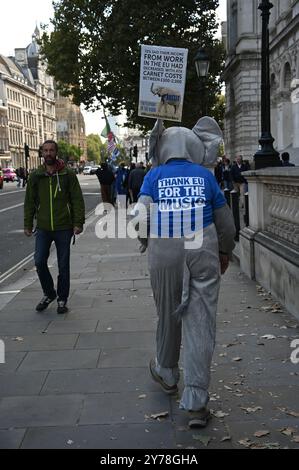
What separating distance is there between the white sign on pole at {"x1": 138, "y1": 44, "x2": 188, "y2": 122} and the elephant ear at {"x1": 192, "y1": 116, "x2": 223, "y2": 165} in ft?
5.48

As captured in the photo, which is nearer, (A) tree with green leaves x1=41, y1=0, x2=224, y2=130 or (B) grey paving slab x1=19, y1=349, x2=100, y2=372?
(B) grey paving slab x1=19, y1=349, x2=100, y2=372

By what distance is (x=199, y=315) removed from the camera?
12.4 feet

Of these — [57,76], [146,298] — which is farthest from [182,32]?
[146,298]

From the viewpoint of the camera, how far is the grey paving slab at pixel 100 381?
4410mm

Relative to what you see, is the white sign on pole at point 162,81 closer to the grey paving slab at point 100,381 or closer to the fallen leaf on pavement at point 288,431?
the grey paving slab at point 100,381

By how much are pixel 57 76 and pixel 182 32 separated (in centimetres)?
909

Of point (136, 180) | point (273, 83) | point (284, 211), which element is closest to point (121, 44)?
point (273, 83)

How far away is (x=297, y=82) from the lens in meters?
28.0

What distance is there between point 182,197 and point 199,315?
2.52ft

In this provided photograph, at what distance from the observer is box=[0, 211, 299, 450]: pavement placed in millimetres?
3602

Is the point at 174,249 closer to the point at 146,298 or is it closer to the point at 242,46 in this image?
the point at 146,298

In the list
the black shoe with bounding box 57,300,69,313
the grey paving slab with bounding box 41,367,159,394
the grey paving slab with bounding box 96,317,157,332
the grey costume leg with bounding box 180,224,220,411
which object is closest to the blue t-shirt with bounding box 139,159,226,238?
the grey costume leg with bounding box 180,224,220,411

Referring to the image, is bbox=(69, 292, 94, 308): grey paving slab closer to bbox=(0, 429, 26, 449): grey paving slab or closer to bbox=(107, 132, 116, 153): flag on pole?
bbox=(0, 429, 26, 449): grey paving slab

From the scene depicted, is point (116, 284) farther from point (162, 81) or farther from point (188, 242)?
point (188, 242)
